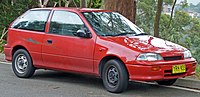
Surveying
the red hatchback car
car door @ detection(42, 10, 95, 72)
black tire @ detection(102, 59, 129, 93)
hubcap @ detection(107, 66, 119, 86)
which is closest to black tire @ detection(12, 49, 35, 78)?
the red hatchback car

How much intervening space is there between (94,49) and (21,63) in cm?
217

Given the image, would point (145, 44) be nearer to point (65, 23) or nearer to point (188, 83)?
point (188, 83)

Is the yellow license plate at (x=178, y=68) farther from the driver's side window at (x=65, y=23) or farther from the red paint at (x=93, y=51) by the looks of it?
the driver's side window at (x=65, y=23)

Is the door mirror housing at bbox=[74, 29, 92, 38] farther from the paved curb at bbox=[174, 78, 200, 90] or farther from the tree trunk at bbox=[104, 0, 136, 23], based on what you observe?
the tree trunk at bbox=[104, 0, 136, 23]

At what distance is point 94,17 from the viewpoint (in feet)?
27.4

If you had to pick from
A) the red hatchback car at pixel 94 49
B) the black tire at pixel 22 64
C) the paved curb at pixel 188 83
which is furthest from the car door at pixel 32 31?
the paved curb at pixel 188 83

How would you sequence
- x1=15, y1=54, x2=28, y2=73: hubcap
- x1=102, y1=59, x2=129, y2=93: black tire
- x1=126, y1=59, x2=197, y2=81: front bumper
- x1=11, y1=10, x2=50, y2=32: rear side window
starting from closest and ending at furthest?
x1=126, y1=59, x2=197, y2=81: front bumper → x1=102, y1=59, x2=129, y2=93: black tire → x1=11, y1=10, x2=50, y2=32: rear side window → x1=15, y1=54, x2=28, y2=73: hubcap

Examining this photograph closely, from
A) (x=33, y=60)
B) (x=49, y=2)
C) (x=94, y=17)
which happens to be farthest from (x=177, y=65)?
(x=49, y=2)

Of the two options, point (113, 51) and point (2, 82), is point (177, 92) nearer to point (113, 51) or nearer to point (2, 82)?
point (113, 51)

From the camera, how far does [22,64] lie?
915 centimetres

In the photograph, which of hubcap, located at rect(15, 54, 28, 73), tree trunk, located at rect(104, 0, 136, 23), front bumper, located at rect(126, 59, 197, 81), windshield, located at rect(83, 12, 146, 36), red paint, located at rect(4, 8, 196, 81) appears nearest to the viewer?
front bumper, located at rect(126, 59, 197, 81)

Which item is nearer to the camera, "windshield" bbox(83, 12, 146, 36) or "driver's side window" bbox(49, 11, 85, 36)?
"windshield" bbox(83, 12, 146, 36)

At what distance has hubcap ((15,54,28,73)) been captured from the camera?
9.10m

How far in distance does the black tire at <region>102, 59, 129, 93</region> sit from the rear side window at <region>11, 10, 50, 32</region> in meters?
1.93
